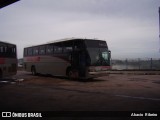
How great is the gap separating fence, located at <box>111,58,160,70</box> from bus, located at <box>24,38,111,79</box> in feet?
47.4

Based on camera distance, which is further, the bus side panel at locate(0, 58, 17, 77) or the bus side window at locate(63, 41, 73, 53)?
the bus side window at locate(63, 41, 73, 53)

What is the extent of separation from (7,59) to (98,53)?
749 cm

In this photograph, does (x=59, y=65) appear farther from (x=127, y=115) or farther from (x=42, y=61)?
(x=127, y=115)

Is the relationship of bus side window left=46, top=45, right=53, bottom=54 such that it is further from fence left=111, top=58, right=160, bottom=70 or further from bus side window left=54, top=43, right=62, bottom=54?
fence left=111, top=58, right=160, bottom=70

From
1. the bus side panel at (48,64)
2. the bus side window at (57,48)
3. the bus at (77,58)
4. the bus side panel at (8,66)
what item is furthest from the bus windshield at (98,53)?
the bus side panel at (8,66)

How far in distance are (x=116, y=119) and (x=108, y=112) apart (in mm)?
869

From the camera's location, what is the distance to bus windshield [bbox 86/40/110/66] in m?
17.9

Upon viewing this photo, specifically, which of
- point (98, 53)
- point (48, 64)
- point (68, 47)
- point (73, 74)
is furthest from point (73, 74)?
point (48, 64)

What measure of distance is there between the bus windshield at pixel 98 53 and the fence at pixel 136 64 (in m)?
16.2

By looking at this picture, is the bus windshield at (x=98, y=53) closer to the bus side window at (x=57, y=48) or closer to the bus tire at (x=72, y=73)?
the bus tire at (x=72, y=73)

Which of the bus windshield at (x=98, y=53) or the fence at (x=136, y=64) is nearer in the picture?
the bus windshield at (x=98, y=53)

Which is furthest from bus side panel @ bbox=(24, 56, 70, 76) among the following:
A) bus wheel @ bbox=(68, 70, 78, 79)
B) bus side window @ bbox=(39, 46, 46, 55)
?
bus wheel @ bbox=(68, 70, 78, 79)

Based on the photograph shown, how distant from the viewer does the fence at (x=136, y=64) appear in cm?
3362

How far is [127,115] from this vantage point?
729 cm
